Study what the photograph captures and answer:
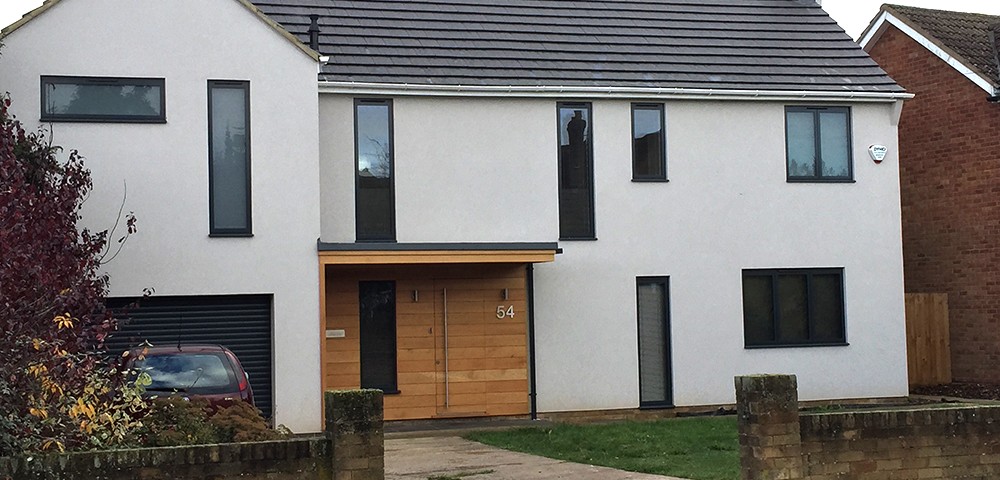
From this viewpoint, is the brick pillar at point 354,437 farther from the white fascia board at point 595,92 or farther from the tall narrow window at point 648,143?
the tall narrow window at point 648,143

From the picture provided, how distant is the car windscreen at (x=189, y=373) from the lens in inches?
536

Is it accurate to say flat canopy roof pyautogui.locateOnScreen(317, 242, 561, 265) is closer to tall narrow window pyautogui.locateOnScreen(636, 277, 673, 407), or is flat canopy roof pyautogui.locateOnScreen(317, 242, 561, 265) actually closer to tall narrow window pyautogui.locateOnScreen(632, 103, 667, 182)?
tall narrow window pyautogui.locateOnScreen(636, 277, 673, 407)

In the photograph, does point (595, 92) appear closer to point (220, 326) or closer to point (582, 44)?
point (582, 44)

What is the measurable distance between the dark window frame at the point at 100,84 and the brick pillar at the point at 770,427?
980cm

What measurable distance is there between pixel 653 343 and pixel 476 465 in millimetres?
6780

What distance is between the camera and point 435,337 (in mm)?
19703

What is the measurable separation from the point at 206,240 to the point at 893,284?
11437mm

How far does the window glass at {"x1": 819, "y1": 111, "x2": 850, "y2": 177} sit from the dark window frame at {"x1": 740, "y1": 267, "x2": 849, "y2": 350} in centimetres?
165

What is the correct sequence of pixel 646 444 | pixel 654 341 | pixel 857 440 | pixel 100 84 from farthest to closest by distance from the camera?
pixel 654 341, pixel 100 84, pixel 646 444, pixel 857 440

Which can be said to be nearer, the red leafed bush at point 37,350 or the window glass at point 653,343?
the red leafed bush at point 37,350

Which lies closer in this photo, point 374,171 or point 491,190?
point 374,171

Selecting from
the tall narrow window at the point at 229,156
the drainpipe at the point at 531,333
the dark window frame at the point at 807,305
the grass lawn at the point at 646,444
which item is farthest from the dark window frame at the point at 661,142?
the tall narrow window at the point at 229,156

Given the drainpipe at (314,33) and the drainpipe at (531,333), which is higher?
the drainpipe at (314,33)

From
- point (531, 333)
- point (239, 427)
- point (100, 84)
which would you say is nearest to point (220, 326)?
point (100, 84)
